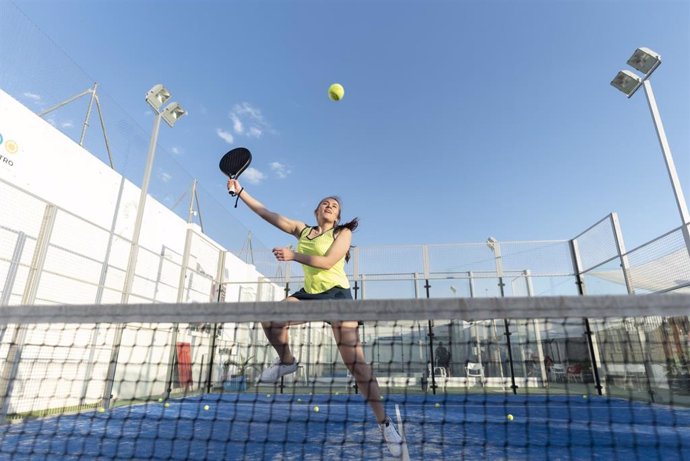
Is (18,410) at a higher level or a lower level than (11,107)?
lower

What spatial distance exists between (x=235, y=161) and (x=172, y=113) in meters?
6.47

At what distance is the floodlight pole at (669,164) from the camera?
7.35 meters

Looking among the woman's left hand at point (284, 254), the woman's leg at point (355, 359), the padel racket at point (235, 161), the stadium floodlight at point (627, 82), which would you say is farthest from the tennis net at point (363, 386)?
the stadium floodlight at point (627, 82)

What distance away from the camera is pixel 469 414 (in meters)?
7.62

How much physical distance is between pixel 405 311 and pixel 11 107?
293 inches

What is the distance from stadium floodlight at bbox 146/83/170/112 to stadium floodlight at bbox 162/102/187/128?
0.31 m

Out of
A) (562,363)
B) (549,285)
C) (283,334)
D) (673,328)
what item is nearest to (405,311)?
(283,334)

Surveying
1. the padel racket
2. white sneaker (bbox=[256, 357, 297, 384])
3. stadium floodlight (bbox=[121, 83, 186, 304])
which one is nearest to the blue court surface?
white sneaker (bbox=[256, 357, 297, 384])

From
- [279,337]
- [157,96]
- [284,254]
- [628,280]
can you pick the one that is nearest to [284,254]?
[284,254]

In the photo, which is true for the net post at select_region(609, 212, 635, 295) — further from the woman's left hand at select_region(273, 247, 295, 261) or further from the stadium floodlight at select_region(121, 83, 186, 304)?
the stadium floodlight at select_region(121, 83, 186, 304)

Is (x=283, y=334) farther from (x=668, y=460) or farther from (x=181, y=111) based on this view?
(x=181, y=111)

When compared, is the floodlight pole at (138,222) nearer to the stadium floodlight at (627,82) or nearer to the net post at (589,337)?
the net post at (589,337)

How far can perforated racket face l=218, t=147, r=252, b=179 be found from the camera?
428cm

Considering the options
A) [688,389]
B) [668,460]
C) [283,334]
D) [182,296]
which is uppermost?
[182,296]
